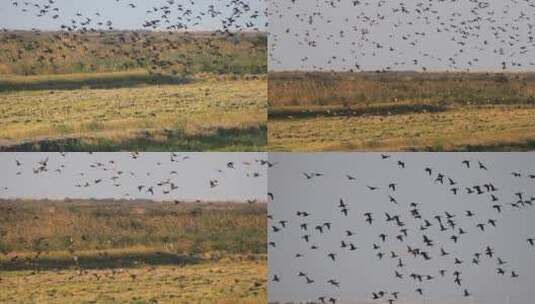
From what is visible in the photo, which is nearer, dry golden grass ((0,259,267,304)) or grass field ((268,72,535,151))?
dry golden grass ((0,259,267,304))

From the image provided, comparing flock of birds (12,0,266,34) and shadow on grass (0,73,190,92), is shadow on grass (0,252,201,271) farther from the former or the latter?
flock of birds (12,0,266,34)

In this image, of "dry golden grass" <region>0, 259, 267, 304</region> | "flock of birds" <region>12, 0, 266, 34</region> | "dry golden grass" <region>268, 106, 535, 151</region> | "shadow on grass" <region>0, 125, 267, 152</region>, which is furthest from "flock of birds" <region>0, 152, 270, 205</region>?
"flock of birds" <region>12, 0, 266, 34</region>

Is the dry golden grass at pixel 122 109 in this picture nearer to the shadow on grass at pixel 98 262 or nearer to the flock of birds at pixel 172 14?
the flock of birds at pixel 172 14

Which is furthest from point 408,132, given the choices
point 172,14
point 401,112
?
point 172,14

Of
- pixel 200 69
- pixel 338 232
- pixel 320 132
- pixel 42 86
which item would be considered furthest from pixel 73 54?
pixel 338 232

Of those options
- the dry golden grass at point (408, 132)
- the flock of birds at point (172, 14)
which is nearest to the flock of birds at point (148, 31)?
the flock of birds at point (172, 14)

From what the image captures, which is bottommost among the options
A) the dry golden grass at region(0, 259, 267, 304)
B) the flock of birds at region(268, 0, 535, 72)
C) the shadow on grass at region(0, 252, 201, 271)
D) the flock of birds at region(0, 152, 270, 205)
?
the dry golden grass at region(0, 259, 267, 304)
